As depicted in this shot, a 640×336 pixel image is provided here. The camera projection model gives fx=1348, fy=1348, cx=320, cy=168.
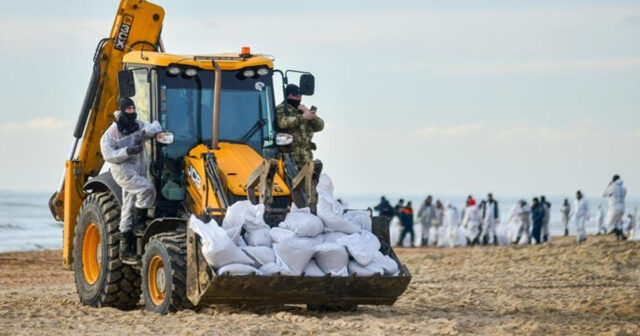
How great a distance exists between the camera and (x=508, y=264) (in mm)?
25719

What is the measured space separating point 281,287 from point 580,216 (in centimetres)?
3031

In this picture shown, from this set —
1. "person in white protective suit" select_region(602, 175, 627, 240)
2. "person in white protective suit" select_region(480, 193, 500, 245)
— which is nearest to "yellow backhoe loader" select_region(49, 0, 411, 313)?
"person in white protective suit" select_region(602, 175, 627, 240)

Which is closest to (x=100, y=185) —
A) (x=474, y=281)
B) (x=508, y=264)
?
(x=474, y=281)

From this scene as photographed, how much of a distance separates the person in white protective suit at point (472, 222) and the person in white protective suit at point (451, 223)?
0.93 meters

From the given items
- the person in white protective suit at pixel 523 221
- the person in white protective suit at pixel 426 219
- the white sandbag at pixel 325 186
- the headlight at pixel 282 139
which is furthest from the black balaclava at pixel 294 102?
the person in white protective suit at pixel 426 219

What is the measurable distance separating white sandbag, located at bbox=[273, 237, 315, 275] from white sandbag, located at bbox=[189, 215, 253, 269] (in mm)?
328

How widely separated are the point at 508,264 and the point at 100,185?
11.7m

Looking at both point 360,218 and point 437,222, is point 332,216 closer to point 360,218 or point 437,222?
point 360,218

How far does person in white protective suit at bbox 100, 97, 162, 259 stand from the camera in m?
14.6

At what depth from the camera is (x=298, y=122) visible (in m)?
15.2

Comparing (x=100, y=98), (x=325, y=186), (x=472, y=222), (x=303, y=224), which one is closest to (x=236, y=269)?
(x=303, y=224)

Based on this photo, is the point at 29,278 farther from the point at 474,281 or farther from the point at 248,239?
the point at 248,239

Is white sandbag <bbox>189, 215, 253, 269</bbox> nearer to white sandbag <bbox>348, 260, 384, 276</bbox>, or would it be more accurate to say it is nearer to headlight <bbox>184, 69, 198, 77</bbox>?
white sandbag <bbox>348, 260, 384, 276</bbox>

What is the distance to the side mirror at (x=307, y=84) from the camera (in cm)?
1480
